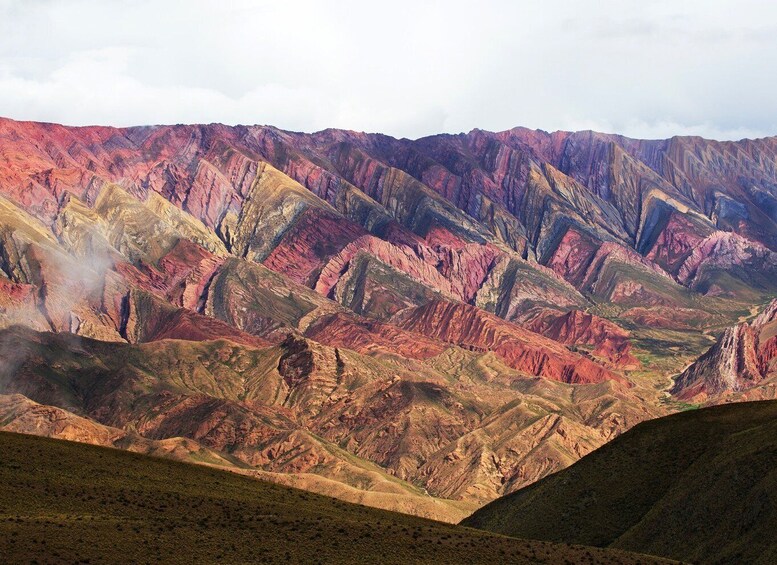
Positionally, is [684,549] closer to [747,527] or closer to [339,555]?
[747,527]

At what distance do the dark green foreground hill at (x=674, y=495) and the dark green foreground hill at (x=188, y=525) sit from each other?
76.8 ft

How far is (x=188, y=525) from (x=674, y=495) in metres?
69.4

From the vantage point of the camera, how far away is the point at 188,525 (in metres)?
108

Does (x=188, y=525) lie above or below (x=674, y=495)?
below

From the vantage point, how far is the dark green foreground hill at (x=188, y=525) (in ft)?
321

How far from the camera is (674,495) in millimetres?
150375

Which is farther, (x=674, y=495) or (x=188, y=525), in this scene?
(x=674, y=495)

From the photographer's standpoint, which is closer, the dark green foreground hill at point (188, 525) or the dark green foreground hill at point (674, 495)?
the dark green foreground hill at point (188, 525)

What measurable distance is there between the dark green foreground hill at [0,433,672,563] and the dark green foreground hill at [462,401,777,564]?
2342 cm

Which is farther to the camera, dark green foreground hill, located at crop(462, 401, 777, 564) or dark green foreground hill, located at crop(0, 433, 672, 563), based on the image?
dark green foreground hill, located at crop(462, 401, 777, 564)

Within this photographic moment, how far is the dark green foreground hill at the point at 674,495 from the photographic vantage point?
429 ft

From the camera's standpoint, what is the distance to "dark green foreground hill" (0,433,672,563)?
97750 mm

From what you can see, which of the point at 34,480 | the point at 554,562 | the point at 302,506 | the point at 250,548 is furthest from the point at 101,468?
the point at 554,562

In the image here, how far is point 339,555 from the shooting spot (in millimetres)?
103500
